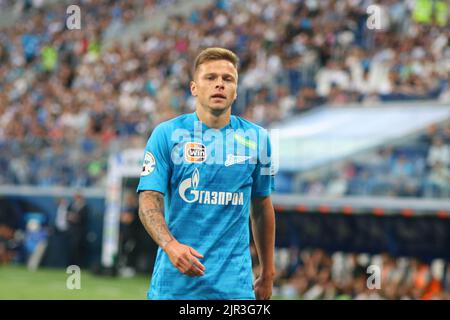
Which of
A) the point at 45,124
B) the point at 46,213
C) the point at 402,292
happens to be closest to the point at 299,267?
the point at 402,292

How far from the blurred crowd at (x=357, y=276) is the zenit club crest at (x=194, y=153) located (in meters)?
8.36

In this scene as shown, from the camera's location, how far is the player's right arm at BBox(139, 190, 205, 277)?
4.61 metres

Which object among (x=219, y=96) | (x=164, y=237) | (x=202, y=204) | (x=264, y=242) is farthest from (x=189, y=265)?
(x=219, y=96)

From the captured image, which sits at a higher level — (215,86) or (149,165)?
(215,86)

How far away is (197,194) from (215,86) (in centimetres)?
57

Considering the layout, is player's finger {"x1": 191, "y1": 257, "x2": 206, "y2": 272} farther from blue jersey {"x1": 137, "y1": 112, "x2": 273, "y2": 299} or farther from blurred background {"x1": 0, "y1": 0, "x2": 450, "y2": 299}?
blurred background {"x1": 0, "y1": 0, "x2": 450, "y2": 299}

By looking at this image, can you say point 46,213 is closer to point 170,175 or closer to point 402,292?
point 402,292

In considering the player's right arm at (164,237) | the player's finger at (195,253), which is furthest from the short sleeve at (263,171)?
the player's finger at (195,253)

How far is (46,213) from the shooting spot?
20.9m

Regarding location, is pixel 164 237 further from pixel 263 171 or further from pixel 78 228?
pixel 78 228

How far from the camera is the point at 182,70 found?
71.5ft

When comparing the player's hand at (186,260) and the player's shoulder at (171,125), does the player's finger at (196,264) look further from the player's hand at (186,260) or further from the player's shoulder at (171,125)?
the player's shoulder at (171,125)

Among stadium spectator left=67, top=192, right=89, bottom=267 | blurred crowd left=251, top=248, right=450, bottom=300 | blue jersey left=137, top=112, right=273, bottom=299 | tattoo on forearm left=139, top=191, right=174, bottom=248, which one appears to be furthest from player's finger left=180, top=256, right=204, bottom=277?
stadium spectator left=67, top=192, right=89, bottom=267

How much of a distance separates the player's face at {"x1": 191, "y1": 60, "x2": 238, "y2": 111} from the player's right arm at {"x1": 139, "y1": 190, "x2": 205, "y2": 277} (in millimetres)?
567
